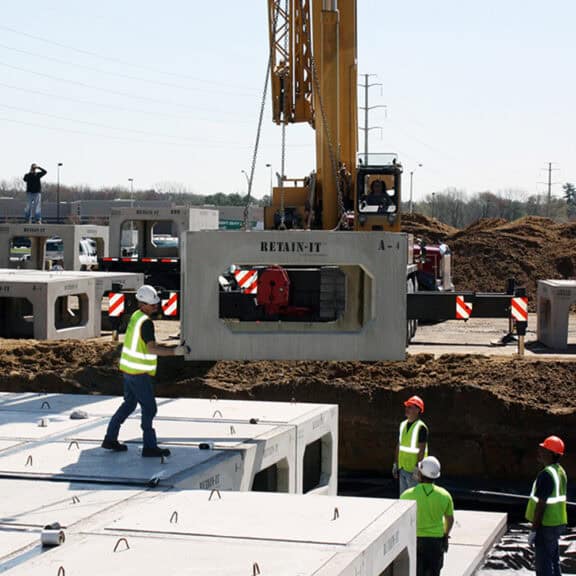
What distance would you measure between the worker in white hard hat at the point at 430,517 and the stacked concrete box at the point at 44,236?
18.6 meters

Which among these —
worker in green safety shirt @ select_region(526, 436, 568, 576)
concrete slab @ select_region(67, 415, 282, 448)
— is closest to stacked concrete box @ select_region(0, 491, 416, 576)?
concrete slab @ select_region(67, 415, 282, 448)

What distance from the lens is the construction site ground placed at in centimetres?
1695

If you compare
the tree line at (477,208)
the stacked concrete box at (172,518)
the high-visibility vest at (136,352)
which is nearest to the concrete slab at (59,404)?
the stacked concrete box at (172,518)

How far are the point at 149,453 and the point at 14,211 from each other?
7530 cm

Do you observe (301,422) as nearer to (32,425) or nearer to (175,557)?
(32,425)

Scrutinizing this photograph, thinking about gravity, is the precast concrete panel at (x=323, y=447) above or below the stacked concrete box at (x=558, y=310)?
below

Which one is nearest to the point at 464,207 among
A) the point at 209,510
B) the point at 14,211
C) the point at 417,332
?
the point at 14,211

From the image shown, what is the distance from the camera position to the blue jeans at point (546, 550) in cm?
962

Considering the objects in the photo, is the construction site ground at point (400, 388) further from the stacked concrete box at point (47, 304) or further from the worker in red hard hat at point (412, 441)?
the worker in red hard hat at point (412, 441)

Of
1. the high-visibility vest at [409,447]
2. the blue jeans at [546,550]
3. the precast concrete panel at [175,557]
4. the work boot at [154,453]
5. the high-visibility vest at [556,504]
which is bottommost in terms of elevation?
the blue jeans at [546,550]

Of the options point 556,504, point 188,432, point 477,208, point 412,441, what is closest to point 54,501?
point 188,432

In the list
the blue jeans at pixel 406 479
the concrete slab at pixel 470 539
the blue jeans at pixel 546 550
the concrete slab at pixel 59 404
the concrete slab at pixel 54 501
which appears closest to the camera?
the concrete slab at pixel 54 501

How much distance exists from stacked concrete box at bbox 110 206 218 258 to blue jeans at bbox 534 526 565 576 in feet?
50.4

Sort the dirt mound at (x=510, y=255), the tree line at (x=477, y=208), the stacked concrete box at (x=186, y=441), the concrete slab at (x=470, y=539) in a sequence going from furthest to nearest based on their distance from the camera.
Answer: the tree line at (x=477, y=208) → the dirt mound at (x=510, y=255) → the concrete slab at (x=470, y=539) → the stacked concrete box at (x=186, y=441)
